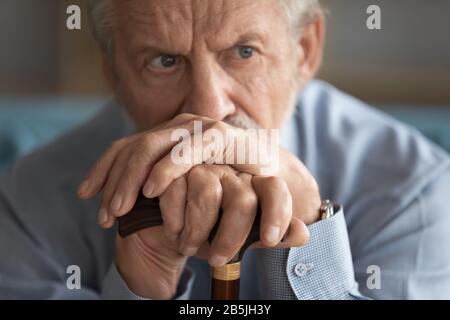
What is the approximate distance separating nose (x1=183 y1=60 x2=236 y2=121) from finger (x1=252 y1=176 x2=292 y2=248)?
0.57 ft

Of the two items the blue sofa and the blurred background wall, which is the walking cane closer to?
the blurred background wall

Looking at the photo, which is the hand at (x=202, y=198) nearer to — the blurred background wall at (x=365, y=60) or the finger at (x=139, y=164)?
the finger at (x=139, y=164)

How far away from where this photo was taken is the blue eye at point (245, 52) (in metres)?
0.80

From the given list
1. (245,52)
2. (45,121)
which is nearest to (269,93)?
(245,52)

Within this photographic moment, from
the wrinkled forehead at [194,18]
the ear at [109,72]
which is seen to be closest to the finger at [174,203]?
the wrinkled forehead at [194,18]

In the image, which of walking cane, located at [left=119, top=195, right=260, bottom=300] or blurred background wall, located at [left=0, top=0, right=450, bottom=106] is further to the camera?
blurred background wall, located at [left=0, top=0, right=450, bottom=106]

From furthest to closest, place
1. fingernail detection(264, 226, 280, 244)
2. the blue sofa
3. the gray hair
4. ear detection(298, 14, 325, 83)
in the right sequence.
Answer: the blue sofa
ear detection(298, 14, 325, 83)
the gray hair
fingernail detection(264, 226, 280, 244)

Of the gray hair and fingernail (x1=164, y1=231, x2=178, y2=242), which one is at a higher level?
the gray hair

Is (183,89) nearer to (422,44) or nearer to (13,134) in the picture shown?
(13,134)

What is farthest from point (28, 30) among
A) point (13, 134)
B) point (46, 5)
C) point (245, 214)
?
point (245, 214)

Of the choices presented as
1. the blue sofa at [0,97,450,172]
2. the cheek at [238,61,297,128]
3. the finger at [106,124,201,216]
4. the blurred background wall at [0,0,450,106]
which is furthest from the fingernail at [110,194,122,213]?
the blue sofa at [0,97,450,172]

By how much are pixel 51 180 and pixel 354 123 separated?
0.48 m

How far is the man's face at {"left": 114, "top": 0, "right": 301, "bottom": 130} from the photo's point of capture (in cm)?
77

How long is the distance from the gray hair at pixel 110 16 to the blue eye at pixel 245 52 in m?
0.07
